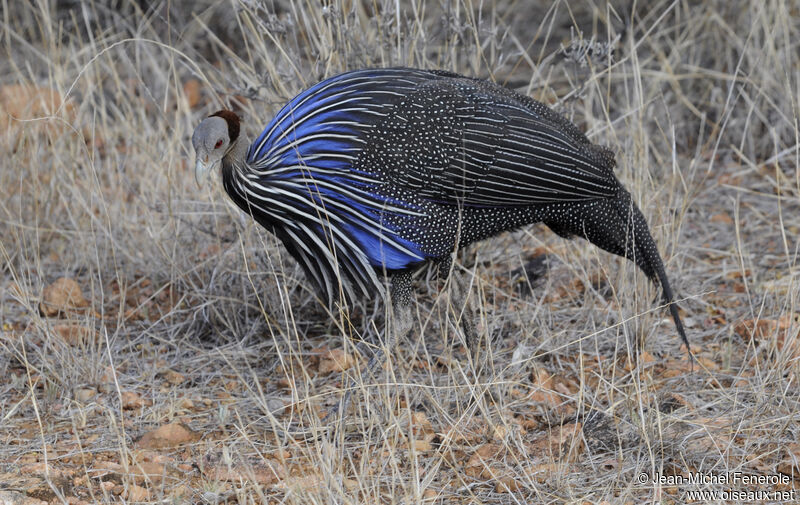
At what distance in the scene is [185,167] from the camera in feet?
14.4

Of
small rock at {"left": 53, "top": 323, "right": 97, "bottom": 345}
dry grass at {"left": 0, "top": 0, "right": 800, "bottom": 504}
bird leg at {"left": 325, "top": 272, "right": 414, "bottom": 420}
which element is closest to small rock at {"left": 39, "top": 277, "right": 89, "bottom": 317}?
dry grass at {"left": 0, "top": 0, "right": 800, "bottom": 504}

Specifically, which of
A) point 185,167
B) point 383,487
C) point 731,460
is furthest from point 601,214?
point 185,167

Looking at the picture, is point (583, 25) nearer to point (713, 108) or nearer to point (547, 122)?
point (713, 108)

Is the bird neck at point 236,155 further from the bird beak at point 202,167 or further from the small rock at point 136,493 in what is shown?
the small rock at point 136,493

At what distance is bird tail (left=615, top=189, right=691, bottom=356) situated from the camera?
115 inches

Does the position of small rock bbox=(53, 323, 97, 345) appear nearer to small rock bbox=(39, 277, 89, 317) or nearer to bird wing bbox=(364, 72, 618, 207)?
small rock bbox=(39, 277, 89, 317)

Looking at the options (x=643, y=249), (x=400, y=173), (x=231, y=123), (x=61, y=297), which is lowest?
(x=61, y=297)

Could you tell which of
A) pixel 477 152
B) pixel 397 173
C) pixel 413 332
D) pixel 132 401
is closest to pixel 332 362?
pixel 413 332

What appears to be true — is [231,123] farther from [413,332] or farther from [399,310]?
[413,332]

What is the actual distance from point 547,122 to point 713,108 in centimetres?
209

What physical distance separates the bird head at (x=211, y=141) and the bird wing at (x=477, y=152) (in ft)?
1.30

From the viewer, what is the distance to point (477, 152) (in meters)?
2.75

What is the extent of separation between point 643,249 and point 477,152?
62 cm

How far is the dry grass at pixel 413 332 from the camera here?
239 centimetres
